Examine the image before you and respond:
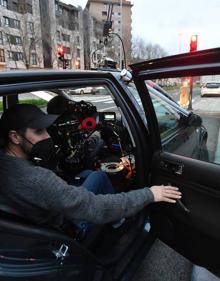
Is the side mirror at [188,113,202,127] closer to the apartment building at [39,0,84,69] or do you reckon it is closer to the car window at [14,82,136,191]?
the car window at [14,82,136,191]

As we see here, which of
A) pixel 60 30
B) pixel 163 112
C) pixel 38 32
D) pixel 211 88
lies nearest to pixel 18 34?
pixel 38 32

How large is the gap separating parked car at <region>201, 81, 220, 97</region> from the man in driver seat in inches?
25.0

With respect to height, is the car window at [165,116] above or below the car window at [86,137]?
above

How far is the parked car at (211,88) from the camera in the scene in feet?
5.35

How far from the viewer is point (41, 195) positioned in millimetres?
1387

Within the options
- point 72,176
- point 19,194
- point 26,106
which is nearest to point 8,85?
point 26,106

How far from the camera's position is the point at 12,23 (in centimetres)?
3397

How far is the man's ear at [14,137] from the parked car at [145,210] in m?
0.23

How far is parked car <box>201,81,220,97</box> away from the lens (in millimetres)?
1632

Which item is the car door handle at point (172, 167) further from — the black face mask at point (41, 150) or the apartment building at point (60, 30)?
the apartment building at point (60, 30)

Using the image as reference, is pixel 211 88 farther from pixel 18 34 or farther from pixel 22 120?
pixel 18 34

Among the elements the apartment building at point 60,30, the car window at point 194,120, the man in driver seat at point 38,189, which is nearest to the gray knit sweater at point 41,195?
the man in driver seat at point 38,189

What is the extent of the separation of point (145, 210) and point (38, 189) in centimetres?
101

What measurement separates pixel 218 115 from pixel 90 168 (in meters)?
1.63
